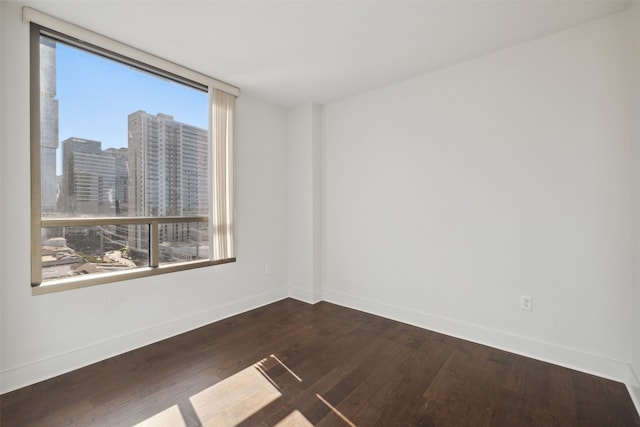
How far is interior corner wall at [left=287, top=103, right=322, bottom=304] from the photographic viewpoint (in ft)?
12.2

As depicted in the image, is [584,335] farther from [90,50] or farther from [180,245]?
[90,50]

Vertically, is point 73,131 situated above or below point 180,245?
above

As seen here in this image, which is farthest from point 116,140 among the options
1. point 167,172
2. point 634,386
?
point 634,386

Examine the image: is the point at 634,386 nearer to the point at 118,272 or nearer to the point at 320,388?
the point at 320,388

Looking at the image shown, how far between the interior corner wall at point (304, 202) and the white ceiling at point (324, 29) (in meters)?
0.93

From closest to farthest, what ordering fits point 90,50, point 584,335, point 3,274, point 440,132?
1. point 3,274
2. point 584,335
3. point 90,50
4. point 440,132

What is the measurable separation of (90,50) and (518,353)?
434 cm

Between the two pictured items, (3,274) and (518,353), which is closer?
(3,274)

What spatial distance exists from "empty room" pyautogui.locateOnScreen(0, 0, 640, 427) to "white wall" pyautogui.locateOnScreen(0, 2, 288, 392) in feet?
0.05

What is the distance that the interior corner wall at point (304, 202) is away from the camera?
12.2 ft

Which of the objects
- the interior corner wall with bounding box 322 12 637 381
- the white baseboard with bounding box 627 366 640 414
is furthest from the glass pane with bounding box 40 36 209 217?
the white baseboard with bounding box 627 366 640 414

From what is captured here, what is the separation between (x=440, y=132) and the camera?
2840mm

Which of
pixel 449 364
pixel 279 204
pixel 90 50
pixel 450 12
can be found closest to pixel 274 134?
pixel 279 204

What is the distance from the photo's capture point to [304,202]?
12.5ft
